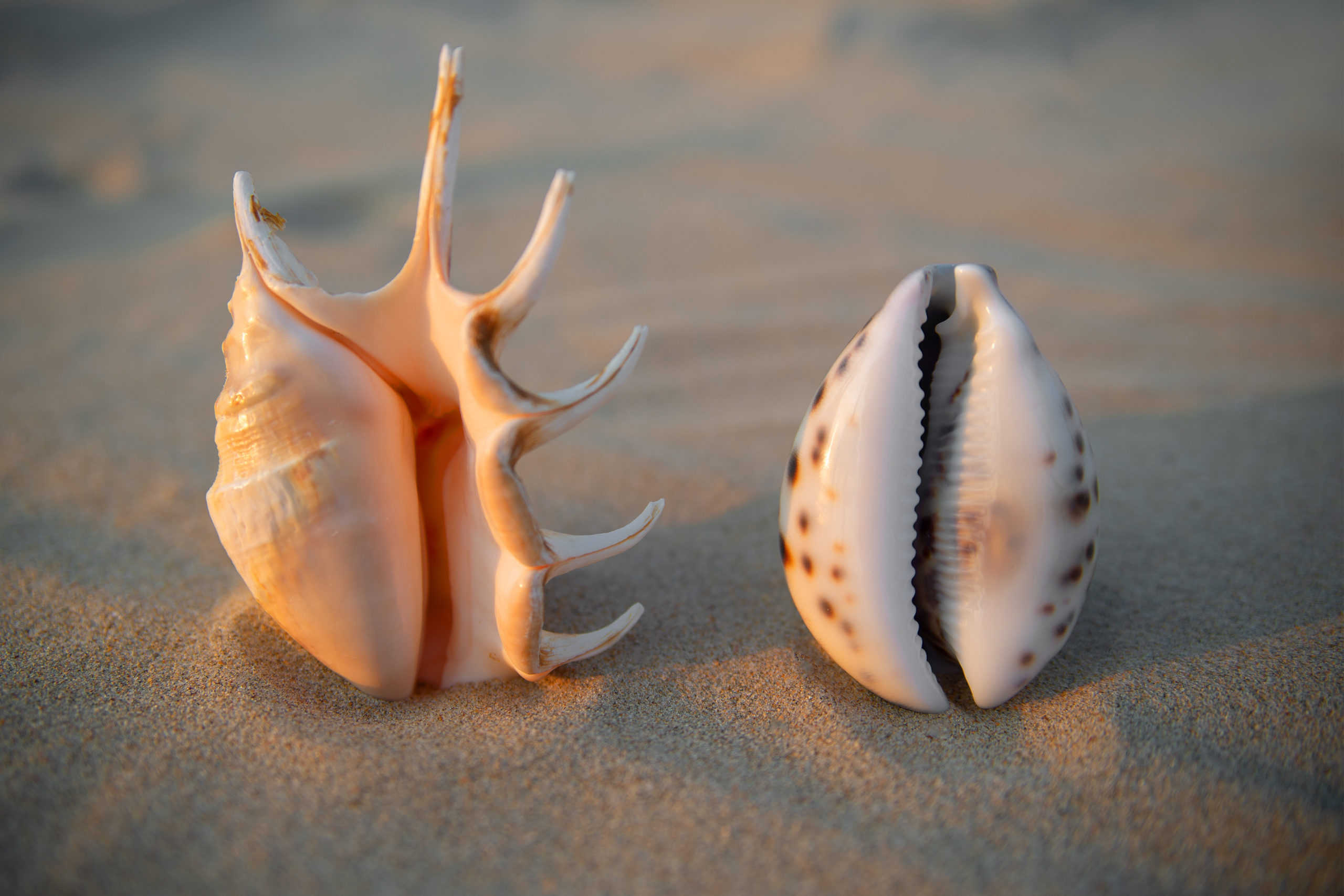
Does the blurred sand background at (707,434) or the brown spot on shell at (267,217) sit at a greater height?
the brown spot on shell at (267,217)

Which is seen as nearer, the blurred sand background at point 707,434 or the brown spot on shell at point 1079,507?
the blurred sand background at point 707,434

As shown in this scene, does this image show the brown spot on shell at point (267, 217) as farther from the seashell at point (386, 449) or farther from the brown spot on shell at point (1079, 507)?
the brown spot on shell at point (1079, 507)

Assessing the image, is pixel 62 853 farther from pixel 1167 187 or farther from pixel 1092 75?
pixel 1092 75

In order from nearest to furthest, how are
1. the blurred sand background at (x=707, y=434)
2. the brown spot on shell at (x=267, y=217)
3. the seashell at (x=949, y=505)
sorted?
the blurred sand background at (x=707, y=434) → the seashell at (x=949, y=505) → the brown spot on shell at (x=267, y=217)

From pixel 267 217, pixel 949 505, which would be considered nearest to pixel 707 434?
pixel 949 505

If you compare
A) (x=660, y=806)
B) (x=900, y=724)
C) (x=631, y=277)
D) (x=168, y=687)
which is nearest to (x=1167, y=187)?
(x=631, y=277)

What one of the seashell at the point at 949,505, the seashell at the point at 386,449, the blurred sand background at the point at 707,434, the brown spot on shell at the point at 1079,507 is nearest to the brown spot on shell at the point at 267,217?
the seashell at the point at 386,449
